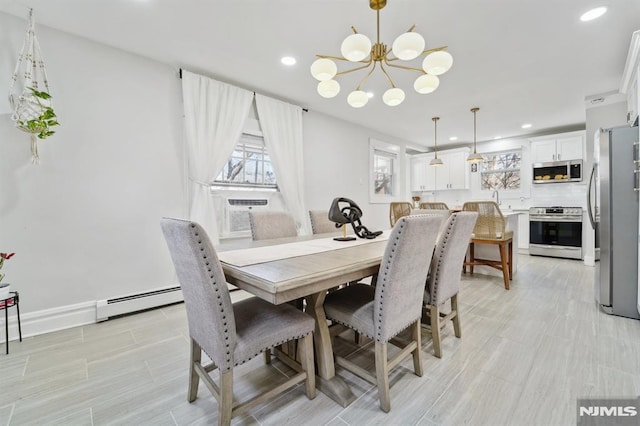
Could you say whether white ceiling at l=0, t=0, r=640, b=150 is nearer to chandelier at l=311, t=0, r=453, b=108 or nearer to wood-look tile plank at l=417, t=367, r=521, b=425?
chandelier at l=311, t=0, r=453, b=108

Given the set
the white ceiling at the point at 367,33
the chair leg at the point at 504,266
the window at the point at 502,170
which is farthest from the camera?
the window at the point at 502,170

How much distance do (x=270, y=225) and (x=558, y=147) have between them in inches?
224

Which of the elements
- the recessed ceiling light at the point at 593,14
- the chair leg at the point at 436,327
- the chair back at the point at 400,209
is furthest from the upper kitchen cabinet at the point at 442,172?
the chair leg at the point at 436,327

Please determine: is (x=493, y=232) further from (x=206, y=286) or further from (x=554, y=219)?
(x=206, y=286)

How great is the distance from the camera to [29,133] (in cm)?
210

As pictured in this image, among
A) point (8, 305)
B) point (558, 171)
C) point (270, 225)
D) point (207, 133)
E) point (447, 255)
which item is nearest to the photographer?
point (447, 255)

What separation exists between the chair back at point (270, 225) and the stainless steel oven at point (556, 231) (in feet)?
16.2

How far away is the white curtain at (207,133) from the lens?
111 inches

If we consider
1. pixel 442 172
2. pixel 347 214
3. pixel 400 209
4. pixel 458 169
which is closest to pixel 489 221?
pixel 400 209

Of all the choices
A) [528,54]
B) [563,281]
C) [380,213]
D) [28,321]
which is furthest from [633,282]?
[28,321]

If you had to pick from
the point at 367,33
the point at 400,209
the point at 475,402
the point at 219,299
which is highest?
the point at 367,33

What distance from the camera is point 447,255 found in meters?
1.71

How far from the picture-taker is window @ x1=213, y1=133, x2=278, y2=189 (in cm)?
326

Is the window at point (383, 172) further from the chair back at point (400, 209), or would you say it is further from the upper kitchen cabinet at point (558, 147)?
the upper kitchen cabinet at point (558, 147)
